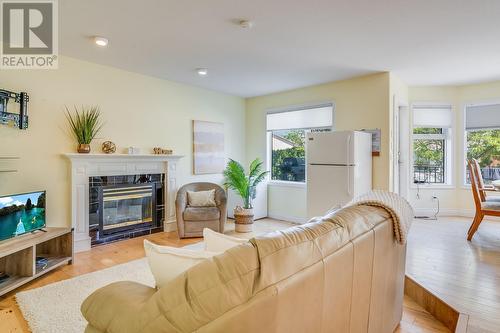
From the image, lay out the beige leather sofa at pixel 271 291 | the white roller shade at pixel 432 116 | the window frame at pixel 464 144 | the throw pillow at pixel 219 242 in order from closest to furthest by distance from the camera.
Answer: the beige leather sofa at pixel 271 291
the throw pillow at pixel 219 242
the window frame at pixel 464 144
the white roller shade at pixel 432 116

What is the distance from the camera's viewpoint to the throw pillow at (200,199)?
445cm

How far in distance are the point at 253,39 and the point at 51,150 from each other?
2.76 meters

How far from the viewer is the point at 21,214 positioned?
2.84m

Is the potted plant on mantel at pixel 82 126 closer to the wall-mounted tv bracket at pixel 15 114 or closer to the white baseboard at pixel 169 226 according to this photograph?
the wall-mounted tv bracket at pixel 15 114

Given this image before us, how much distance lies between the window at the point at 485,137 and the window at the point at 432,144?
31 cm

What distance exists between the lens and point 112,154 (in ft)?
12.7

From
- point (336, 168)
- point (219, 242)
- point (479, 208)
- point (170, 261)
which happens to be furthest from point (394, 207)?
point (479, 208)

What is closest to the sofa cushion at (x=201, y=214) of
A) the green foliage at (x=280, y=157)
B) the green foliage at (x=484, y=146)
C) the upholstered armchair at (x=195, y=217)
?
the upholstered armchair at (x=195, y=217)

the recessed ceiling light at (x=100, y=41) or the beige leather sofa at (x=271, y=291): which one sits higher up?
the recessed ceiling light at (x=100, y=41)

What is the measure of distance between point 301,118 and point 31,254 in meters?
4.35

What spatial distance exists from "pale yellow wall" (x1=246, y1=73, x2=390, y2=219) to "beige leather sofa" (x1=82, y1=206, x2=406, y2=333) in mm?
3167

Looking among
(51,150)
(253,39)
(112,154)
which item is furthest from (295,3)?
(51,150)

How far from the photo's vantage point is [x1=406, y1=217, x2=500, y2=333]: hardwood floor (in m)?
2.09

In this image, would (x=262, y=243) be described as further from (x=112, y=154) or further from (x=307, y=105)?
(x=307, y=105)
